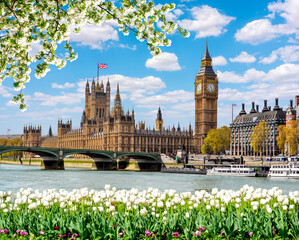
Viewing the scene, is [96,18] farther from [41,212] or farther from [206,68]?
[206,68]

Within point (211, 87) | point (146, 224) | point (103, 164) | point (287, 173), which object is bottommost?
point (287, 173)

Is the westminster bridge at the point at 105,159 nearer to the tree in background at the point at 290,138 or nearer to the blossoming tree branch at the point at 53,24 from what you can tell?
the tree in background at the point at 290,138

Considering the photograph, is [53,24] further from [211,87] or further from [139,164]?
[211,87]

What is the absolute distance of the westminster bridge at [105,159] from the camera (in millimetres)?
81875

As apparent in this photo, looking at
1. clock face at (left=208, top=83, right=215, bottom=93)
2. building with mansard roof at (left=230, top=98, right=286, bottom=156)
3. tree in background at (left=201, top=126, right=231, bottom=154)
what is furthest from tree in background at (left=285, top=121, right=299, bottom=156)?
clock face at (left=208, top=83, right=215, bottom=93)

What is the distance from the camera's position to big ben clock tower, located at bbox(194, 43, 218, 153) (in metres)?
126

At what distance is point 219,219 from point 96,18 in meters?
5.08

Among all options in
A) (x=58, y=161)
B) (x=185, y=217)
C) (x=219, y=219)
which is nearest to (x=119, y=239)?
(x=185, y=217)

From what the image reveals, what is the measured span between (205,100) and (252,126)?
2162 centimetres

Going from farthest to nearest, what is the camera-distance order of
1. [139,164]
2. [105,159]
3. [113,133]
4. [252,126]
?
[113,133]
[252,126]
[139,164]
[105,159]

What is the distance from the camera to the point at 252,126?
107 m

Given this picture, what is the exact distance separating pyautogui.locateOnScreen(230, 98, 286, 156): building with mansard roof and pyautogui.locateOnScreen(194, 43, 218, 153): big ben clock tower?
1073 centimetres

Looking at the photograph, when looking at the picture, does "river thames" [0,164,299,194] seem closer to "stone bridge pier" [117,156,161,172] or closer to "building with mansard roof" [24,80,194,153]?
"stone bridge pier" [117,156,161,172]

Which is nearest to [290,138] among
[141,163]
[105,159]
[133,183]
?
[141,163]
